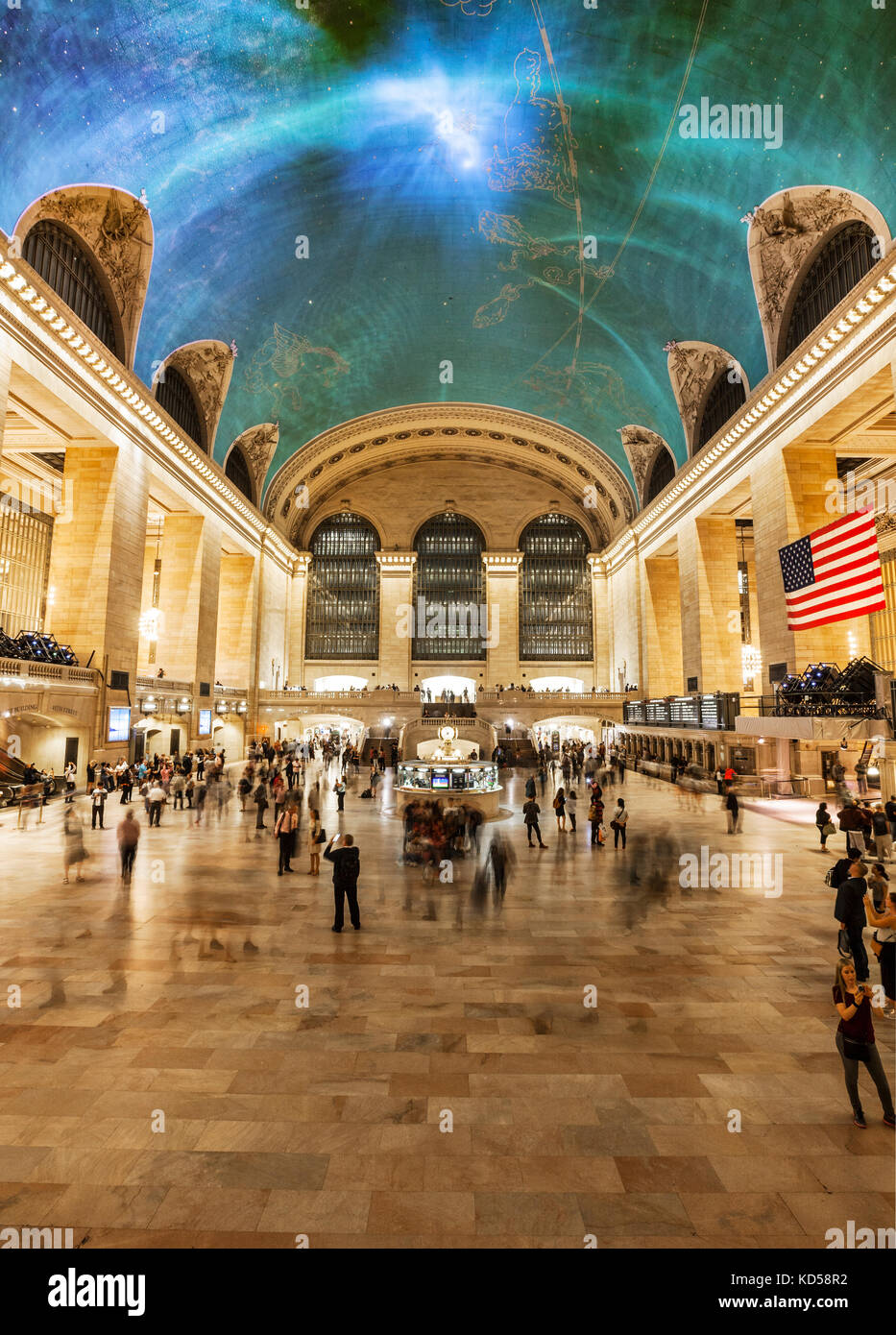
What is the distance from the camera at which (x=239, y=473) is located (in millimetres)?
30406

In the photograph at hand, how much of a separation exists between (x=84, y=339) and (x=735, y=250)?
17997mm

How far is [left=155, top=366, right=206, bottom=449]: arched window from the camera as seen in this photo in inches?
864

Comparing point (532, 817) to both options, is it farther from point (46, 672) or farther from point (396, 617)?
point (396, 617)

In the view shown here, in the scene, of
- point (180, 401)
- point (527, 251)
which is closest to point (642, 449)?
point (527, 251)

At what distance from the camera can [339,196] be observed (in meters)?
19.8

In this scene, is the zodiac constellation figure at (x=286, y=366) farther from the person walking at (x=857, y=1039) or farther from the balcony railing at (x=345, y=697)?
the person walking at (x=857, y=1039)

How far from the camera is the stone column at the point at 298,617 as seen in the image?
40062mm

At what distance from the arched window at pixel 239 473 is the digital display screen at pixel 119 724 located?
1357cm

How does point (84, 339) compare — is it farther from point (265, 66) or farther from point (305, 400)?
point (305, 400)

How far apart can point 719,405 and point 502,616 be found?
760 inches

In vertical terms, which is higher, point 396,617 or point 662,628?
point 396,617

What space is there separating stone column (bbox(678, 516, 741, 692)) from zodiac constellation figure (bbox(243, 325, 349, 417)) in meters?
17.1

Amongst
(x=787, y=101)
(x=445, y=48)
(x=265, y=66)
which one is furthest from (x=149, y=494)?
(x=787, y=101)

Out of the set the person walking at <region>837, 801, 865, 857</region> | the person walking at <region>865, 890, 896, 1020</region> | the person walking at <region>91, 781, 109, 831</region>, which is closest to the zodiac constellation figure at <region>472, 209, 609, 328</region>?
the person walking at <region>837, 801, 865, 857</region>
